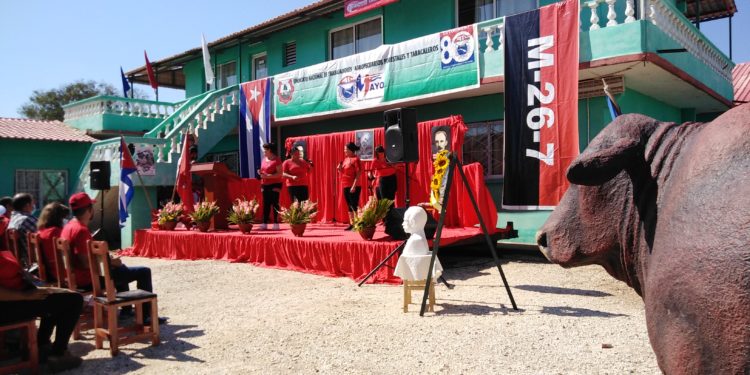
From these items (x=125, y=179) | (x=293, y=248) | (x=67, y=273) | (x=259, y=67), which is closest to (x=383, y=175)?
(x=293, y=248)

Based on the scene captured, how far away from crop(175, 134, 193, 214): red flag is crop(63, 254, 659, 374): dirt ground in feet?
12.3

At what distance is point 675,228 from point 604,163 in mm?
248

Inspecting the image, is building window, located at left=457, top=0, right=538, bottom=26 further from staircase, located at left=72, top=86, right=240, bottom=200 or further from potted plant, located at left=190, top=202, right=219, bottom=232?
potted plant, located at left=190, top=202, right=219, bottom=232

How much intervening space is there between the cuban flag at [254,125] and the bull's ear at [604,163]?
1239cm

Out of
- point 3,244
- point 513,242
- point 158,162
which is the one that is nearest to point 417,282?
point 3,244

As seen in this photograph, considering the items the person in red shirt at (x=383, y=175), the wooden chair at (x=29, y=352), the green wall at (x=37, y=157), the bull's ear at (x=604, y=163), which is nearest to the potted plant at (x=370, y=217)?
the person in red shirt at (x=383, y=175)

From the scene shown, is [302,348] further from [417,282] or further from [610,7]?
[610,7]

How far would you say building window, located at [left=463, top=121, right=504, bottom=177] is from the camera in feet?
34.2

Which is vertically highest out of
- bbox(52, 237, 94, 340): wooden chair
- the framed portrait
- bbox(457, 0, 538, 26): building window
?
bbox(457, 0, 538, 26): building window

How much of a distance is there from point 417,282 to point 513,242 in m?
5.09

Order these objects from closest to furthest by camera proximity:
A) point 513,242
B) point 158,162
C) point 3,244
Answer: point 3,244
point 513,242
point 158,162

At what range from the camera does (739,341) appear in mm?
939

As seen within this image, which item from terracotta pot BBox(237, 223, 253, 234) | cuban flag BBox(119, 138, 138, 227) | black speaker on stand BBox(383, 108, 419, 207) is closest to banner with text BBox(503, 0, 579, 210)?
black speaker on stand BBox(383, 108, 419, 207)

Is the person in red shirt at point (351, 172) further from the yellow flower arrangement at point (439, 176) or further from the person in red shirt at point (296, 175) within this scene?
the yellow flower arrangement at point (439, 176)
